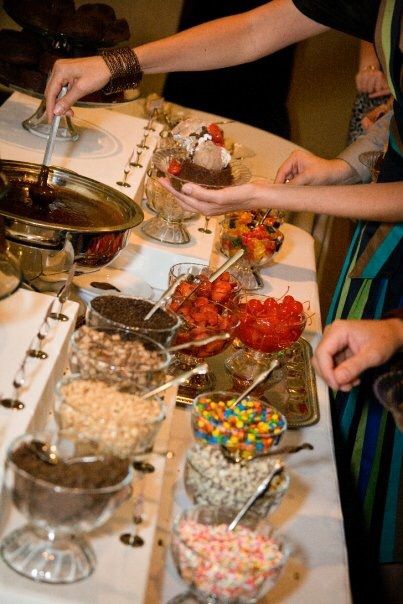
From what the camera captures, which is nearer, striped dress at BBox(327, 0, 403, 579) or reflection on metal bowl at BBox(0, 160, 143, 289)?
reflection on metal bowl at BBox(0, 160, 143, 289)

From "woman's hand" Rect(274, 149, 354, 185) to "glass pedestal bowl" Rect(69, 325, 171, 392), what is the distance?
110 cm

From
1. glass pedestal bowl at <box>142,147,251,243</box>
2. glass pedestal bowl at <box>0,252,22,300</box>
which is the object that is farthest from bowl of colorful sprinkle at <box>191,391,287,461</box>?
glass pedestal bowl at <box>142,147,251,243</box>

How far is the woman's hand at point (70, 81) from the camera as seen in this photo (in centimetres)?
208

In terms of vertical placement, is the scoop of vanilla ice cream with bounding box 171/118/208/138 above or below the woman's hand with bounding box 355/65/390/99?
above

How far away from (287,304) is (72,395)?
0.76 m

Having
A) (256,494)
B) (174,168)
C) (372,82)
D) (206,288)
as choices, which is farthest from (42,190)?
(372,82)

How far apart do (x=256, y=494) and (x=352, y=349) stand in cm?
38

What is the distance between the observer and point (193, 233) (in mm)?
2408

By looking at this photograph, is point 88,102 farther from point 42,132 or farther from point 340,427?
point 340,427

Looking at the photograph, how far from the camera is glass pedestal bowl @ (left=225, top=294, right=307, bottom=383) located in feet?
6.11

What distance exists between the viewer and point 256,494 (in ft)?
4.10

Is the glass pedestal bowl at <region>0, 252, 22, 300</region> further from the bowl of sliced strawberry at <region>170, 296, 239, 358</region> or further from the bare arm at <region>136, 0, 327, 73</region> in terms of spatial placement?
the bare arm at <region>136, 0, 327, 73</region>

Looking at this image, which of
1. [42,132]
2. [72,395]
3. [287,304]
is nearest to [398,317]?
[287,304]

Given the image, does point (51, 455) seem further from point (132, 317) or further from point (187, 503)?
point (132, 317)
